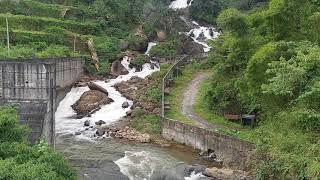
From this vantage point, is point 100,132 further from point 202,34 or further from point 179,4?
point 179,4

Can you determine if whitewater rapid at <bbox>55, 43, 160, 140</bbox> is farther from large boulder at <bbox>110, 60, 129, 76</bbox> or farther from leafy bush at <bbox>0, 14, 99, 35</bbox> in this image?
leafy bush at <bbox>0, 14, 99, 35</bbox>

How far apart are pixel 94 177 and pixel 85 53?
27.0m

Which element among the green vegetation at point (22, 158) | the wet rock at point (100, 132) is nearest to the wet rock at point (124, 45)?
the wet rock at point (100, 132)

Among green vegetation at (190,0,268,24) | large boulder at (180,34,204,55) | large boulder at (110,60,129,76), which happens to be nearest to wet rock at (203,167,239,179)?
large boulder at (110,60,129,76)

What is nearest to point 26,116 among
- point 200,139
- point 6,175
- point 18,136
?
point 18,136

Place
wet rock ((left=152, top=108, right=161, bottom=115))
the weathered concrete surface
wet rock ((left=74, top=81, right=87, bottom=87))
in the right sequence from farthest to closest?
1. wet rock ((left=74, top=81, right=87, bottom=87))
2. wet rock ((left=152, top=108, right=161, bottom=115))
3. the weathered concrete surface

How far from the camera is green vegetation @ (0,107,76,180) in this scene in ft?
44.5

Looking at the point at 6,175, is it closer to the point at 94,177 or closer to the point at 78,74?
the point at 94,177

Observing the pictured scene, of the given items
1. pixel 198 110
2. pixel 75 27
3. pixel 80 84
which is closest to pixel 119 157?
pixel 198 110

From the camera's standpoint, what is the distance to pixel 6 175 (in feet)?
43.2

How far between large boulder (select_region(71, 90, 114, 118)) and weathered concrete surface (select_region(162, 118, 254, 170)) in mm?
7295

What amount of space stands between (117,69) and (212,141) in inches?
838

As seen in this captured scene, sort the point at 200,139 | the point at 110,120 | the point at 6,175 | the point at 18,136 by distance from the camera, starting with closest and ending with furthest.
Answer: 1. the point at 6,175
2. the point at 18,136
3. the point at 200,139
4. the point at 110,120

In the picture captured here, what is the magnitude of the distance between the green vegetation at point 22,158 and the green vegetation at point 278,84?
9.74 m
